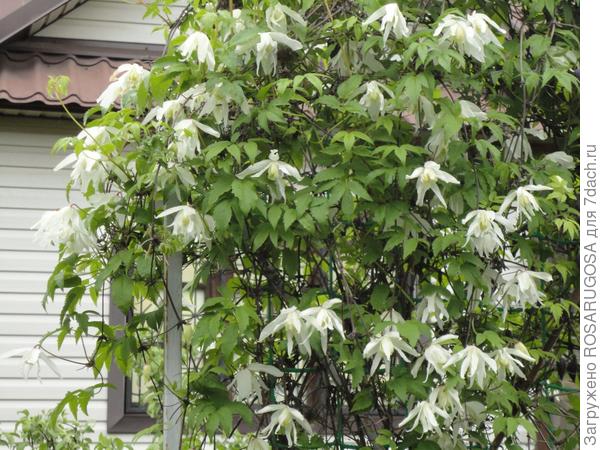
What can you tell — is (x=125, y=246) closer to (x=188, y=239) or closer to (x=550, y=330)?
(x=188, y=239)

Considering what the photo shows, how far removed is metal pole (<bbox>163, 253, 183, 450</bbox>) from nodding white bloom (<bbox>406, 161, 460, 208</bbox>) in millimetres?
750

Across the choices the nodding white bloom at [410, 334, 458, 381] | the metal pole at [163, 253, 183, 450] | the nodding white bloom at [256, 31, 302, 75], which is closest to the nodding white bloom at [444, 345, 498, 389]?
the nodding white bloom at [410, 334, 458, 381]

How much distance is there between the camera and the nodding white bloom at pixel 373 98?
9.46ft

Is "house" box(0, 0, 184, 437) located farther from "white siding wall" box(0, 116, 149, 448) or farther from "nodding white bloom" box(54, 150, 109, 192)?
"nodding white bloom" box(54, 150, 109, 192)

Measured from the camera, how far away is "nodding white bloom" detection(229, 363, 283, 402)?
2.86 meters

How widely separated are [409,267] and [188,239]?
2.23 feet

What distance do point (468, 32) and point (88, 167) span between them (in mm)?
1093

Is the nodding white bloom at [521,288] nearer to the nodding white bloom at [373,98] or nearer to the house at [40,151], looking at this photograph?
the nodding white bloom at [373,98]

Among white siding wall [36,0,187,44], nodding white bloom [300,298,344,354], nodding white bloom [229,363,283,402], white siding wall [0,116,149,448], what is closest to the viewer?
nodding white bloom [300,298,344,354]

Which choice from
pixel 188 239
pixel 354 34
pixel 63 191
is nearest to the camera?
pixel 188 239

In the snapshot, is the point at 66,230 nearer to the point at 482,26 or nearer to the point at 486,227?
the point at 486,227

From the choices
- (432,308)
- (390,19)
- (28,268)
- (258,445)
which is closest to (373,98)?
(390,19)
